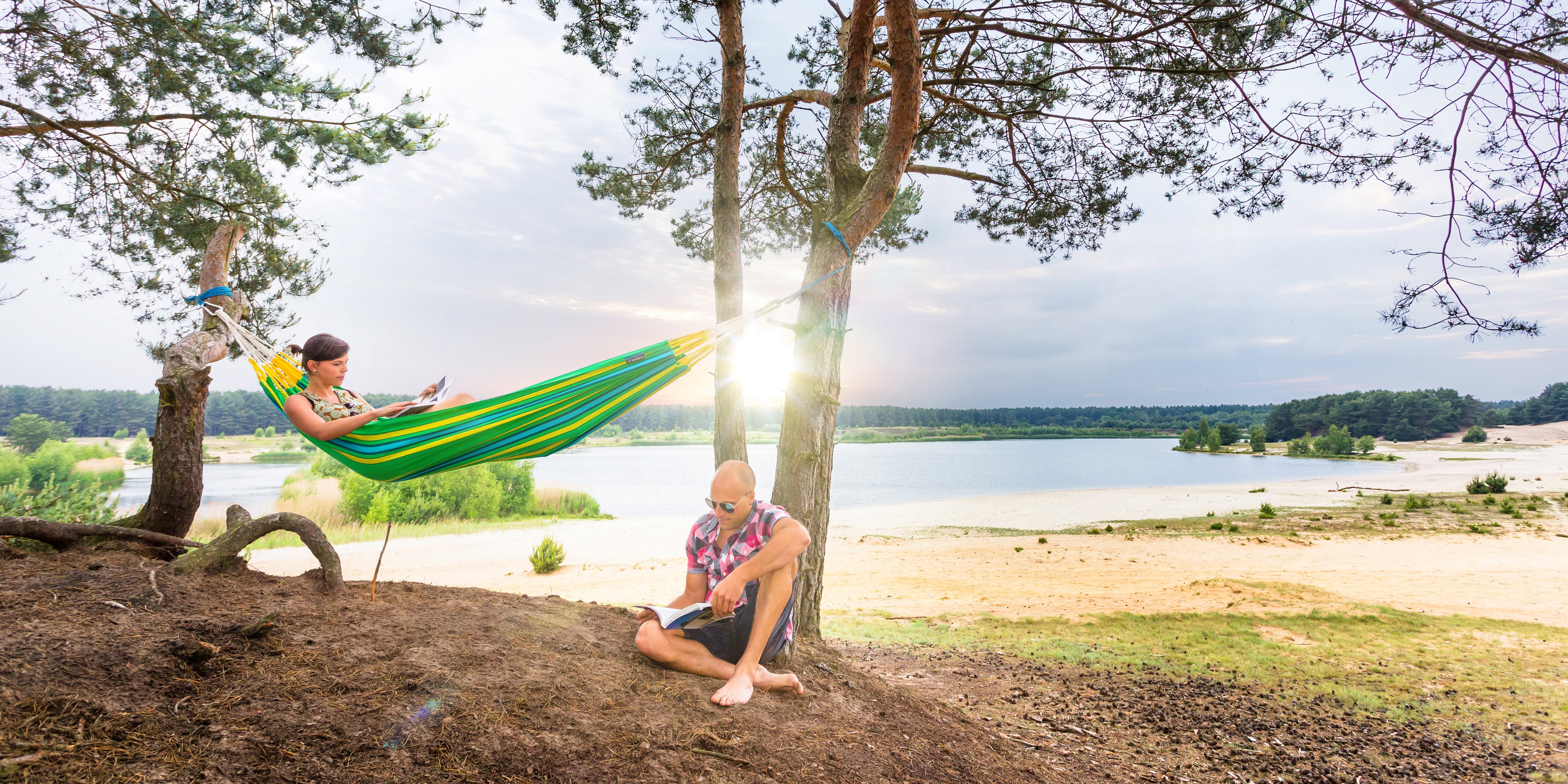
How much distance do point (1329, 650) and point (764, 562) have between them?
13.5 ft

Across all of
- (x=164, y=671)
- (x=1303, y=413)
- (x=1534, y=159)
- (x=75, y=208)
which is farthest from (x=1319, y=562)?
(x=1303, y=413)

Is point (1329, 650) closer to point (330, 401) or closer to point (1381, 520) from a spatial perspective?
point (330, 401)

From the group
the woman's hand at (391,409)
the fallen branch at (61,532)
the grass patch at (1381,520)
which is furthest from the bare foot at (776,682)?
the grass patch at (1381,520)

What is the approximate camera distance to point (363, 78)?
4.66m

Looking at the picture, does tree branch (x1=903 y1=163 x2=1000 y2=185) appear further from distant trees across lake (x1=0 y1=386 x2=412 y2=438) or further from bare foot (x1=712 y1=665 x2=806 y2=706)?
distant trees across lake (x1=0 y1=386 x2=412 y2=438)

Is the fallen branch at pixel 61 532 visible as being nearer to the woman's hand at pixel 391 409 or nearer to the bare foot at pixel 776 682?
the woman's hand at pixel 391 409

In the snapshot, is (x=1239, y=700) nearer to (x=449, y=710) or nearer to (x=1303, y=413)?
(x=449, y=710)

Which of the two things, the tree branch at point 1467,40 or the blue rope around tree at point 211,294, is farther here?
the blue rope around tree at point 211,294

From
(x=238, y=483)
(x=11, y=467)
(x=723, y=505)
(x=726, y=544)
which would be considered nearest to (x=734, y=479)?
(x=723, y=505)

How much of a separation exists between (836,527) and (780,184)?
8.16m

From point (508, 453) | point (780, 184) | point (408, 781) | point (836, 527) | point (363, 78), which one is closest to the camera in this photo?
point (408, 781)

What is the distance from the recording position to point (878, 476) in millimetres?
29625

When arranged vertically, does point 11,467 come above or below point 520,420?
below

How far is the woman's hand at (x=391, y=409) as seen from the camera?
2.42 metres
